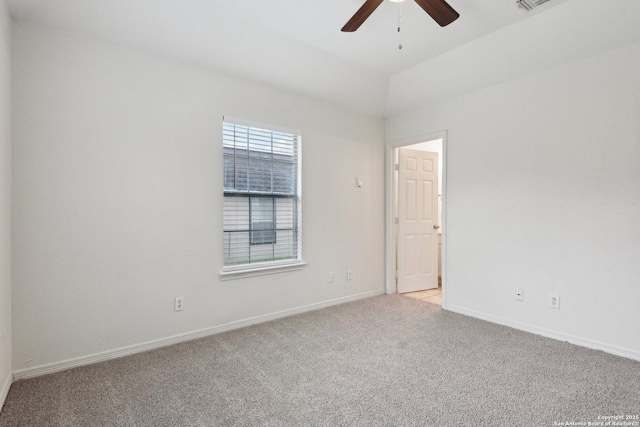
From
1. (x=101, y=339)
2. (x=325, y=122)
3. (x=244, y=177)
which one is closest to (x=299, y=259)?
(x=244, y=177)

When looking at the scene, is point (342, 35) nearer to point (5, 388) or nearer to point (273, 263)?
point (273, 263)

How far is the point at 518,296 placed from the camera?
10.6 feet

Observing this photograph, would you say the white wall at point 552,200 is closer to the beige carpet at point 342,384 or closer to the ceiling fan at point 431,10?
the beige carpet at point 342,384

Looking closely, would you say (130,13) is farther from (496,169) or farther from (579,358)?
(579,358)

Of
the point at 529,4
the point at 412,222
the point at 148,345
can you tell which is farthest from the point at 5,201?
the point at 412,222

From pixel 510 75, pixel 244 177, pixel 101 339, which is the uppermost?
pixel 510 75

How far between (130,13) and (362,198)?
2992 millimetres

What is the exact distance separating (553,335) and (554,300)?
0.32 m

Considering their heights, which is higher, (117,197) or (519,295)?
(117,197)

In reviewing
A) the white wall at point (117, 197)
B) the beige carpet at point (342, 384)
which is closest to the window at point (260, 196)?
the white wall at point (117, 197)

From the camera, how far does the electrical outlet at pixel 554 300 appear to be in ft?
9.72

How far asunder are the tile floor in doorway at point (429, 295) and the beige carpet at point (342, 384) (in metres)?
1.13

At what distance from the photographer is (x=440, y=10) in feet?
6.91

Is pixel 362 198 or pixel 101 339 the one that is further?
pixel 362 198
